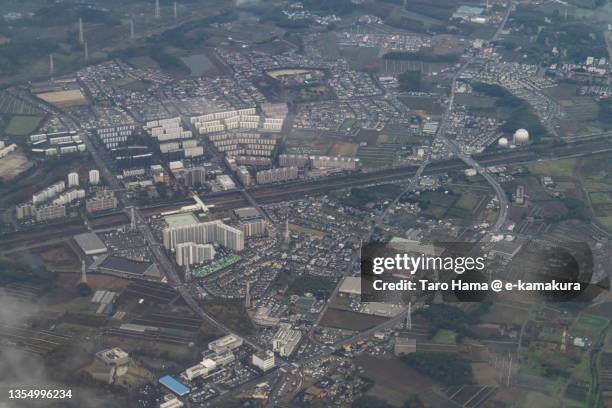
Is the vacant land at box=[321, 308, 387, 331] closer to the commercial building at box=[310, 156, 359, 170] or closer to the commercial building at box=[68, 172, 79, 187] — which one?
the commercial building at box=[310, 156, 359, 170]

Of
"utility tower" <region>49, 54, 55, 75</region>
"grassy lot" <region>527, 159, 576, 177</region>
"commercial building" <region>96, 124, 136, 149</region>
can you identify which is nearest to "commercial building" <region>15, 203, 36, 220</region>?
"commercial building" <region>96, 124, 136, 149</region>

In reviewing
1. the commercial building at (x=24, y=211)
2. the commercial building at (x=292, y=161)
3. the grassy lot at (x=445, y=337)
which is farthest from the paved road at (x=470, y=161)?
the commercial building at (x=24, y=211)

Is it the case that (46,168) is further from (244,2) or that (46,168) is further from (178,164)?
(244,2)

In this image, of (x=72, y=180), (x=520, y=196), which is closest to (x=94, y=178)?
(x=72, y=180)

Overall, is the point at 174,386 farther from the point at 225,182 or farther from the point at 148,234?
the point at 225,182

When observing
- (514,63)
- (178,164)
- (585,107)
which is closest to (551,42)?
(514,63)

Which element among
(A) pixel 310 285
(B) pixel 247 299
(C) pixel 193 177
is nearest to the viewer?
(B) pixel 247 299
